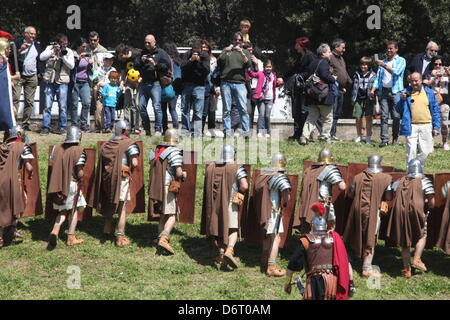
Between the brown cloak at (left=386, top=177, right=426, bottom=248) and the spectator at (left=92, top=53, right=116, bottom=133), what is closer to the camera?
the brown cloak at (left=386, top=177, right=426, bottom=248)

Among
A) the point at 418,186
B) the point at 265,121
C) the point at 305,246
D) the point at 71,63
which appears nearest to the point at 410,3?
the point at 265,121

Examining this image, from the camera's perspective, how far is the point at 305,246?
33.6 feet

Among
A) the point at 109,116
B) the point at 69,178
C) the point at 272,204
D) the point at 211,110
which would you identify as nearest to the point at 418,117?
the point at 272,204

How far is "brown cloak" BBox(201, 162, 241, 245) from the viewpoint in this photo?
12836 millimetres

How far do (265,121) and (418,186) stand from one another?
632 cm

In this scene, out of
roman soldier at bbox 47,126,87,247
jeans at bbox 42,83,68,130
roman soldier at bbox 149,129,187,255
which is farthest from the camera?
jeans at bbox 42,83,68,130

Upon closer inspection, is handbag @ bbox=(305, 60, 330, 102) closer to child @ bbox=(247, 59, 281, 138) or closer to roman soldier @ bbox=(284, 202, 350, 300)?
child @ bbox=(247, 59, 281, 138)

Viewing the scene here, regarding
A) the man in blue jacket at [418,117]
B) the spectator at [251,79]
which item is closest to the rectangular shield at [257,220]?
the man in blue jacket at [418,117]

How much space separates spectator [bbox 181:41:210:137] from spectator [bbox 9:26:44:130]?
291 centimetres

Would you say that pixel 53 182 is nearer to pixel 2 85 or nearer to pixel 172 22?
pixel 2 85

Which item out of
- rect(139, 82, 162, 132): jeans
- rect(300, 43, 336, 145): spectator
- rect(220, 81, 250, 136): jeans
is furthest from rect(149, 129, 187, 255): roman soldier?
rect(300, 43, 336, 145): spectator

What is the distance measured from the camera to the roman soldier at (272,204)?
1253 centimetres

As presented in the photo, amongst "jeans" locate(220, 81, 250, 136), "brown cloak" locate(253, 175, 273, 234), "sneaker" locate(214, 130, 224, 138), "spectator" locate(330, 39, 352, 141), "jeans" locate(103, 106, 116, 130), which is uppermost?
"spectator" locate(330, 39, 352, 141)

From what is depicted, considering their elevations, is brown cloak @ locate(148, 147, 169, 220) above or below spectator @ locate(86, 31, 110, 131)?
below
